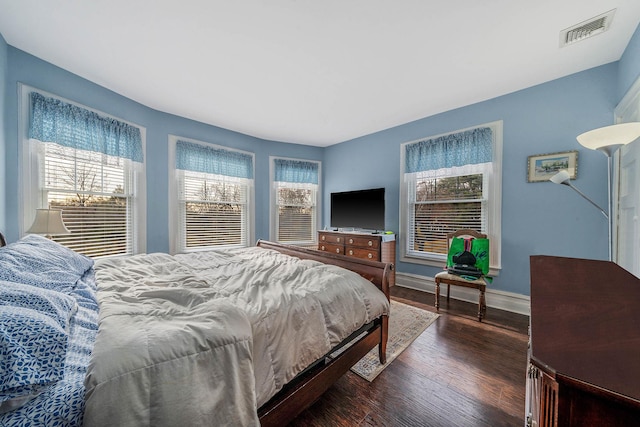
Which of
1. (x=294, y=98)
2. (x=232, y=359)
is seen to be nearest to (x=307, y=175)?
(x=294, y=98)

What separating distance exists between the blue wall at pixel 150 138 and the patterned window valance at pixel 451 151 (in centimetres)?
205

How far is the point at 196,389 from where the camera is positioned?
2.53 ft

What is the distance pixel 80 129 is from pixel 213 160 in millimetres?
1522

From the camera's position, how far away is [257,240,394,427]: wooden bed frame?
1.09 meters

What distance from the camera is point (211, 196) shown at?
151 inches

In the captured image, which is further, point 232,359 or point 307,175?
point 307,175

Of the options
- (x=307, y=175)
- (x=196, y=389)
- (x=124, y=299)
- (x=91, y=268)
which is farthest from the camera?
(x=307, y=175)

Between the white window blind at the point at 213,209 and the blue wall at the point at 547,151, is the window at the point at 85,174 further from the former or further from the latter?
the blue wall at the point at 547,151

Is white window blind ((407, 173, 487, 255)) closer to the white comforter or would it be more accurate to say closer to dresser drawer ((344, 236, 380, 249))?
dresser drawer ((344, 236, 380, 249))

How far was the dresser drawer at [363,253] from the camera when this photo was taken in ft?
11.2

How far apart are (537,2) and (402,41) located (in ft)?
2.90

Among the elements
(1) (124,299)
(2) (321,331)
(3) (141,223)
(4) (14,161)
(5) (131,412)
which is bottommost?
(2) (321,331)

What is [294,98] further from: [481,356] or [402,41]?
[481,356]

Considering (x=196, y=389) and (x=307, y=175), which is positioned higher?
(x=307, y=175)
